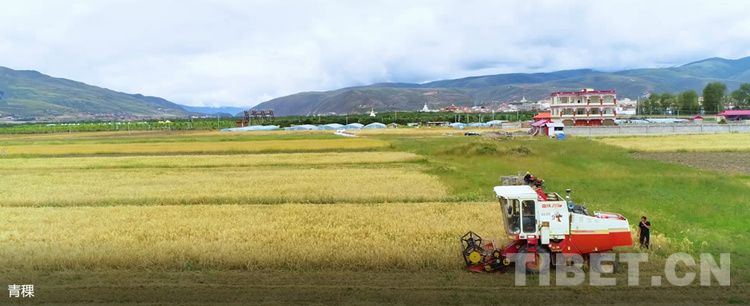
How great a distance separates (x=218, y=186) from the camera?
81.5ft

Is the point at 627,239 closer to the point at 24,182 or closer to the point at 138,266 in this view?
the point at 138,266

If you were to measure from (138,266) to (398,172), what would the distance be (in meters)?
19.4

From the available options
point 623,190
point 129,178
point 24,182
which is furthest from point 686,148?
point 24,182

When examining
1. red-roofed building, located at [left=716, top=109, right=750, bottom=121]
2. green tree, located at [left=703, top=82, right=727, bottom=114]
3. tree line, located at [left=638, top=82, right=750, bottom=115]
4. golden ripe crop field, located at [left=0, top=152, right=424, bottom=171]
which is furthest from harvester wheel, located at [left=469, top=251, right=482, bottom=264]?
green tree, located at [left=703, top=82, right=727, bottom=114]

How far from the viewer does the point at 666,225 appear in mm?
14938

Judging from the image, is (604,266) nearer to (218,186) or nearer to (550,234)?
(550,234)

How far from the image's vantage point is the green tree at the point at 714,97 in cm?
12125

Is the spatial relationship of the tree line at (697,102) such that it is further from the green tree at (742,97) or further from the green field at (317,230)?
the green field at (317,230)

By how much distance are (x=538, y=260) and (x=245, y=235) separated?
9092mm

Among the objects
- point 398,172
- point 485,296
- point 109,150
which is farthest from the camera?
point 109,150

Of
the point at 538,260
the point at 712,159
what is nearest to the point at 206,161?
A: the point at 538,260

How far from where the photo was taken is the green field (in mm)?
10000

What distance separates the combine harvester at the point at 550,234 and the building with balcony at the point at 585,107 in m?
74.8

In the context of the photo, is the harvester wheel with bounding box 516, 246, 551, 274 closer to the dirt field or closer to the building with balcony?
the dirt field
